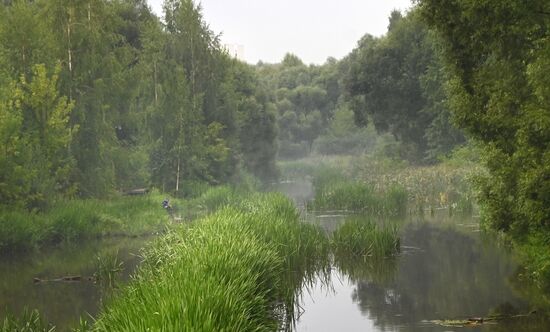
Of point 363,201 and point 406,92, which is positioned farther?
point 406,92

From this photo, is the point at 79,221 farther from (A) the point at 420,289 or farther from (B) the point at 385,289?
(A) the point at 420,289

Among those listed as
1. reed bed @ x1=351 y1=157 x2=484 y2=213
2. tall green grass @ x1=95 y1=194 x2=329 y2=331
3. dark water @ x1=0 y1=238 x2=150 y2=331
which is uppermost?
reed bed @ x1=351 y1=157 x2=484 y2=213

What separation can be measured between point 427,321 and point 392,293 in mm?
3573

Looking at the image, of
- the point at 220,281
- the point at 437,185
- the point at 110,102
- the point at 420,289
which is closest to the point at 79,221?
the point at 110,102

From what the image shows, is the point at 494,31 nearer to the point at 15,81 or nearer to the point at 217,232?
the point at 217,232

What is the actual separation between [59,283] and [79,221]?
10977mm

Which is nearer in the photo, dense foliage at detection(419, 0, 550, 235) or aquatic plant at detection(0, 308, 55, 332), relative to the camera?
aquatic plant at detection(0, 308, 55, 332)

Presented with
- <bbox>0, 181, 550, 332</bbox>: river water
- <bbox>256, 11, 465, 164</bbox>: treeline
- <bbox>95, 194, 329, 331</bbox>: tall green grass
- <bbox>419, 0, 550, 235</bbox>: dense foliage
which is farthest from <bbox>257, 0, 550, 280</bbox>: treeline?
<bbox>256, 11, 465, 164</bbox>: treeline

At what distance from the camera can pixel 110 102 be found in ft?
147

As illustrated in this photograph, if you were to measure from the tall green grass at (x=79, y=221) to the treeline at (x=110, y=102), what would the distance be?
1.37 meters

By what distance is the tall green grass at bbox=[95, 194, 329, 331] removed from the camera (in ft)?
33.1

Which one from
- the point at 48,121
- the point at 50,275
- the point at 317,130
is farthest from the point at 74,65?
the point at 317,130

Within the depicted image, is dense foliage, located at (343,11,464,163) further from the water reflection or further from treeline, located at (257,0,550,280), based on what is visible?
treeline, located at (257,0,550,280)

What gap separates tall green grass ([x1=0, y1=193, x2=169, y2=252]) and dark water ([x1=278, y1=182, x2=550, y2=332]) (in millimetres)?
14591
